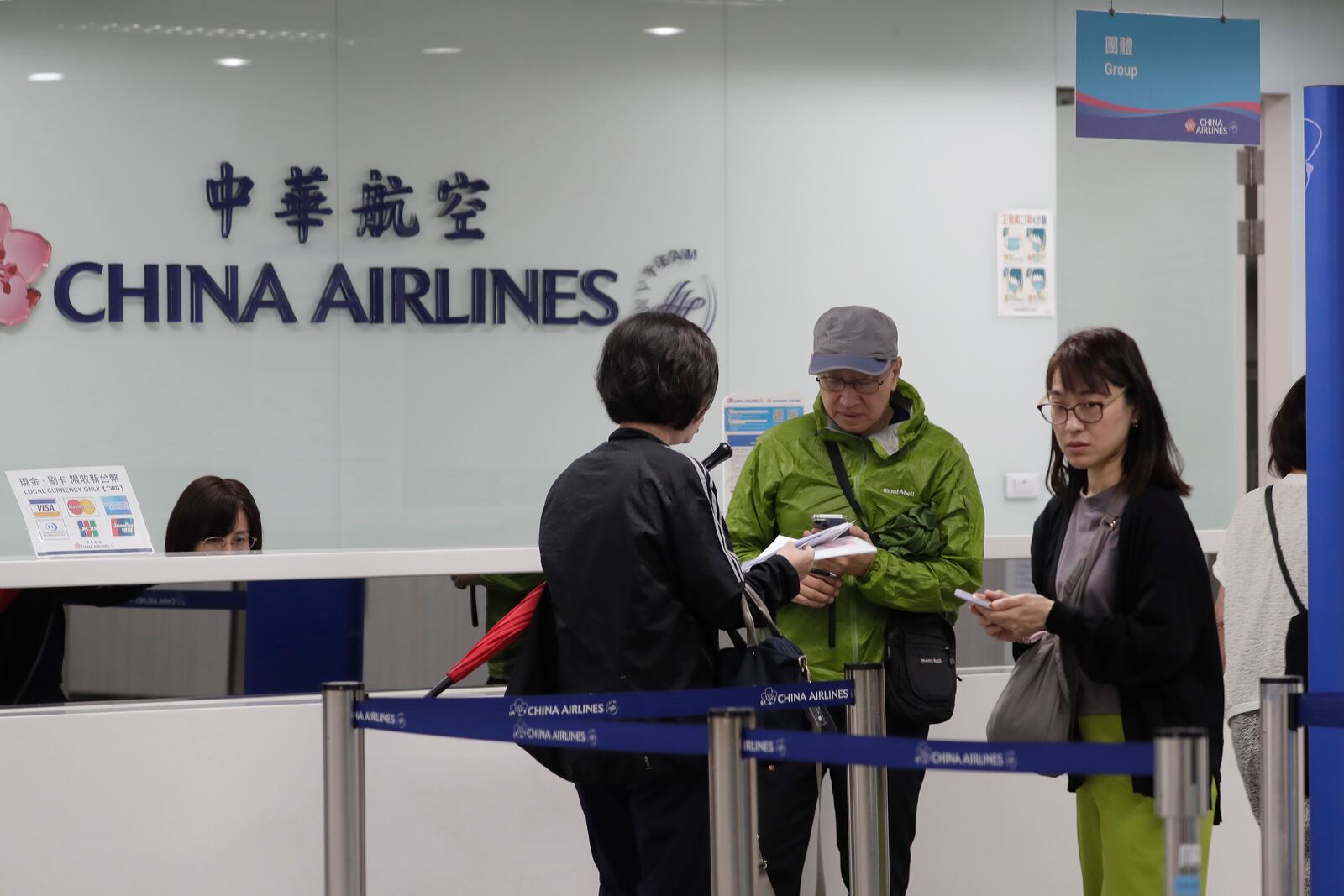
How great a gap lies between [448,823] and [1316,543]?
1.97 metres

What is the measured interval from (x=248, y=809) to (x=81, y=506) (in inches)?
31.0

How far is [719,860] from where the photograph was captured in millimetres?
2102

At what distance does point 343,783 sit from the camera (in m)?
2.38

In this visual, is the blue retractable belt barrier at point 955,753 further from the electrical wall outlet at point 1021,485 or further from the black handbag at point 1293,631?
the electrical wall outlet at point 1021,485

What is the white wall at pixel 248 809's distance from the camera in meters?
3.16

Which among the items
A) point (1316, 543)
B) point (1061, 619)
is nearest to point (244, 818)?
point (1061, 619)

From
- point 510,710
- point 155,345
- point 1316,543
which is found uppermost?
point 155,345

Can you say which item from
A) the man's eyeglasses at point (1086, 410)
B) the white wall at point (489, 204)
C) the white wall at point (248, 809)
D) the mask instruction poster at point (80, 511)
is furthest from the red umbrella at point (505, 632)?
the white wall at point (489, 204)

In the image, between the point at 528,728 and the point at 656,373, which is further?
the point at 656,373

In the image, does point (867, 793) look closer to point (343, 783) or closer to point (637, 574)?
point (637, 574)

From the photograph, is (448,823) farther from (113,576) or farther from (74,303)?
(74,303)

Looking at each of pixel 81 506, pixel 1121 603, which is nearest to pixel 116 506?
pixel 81 506

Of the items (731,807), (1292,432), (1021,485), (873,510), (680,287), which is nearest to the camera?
(731,807)

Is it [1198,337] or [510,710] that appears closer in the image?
[510,710]
